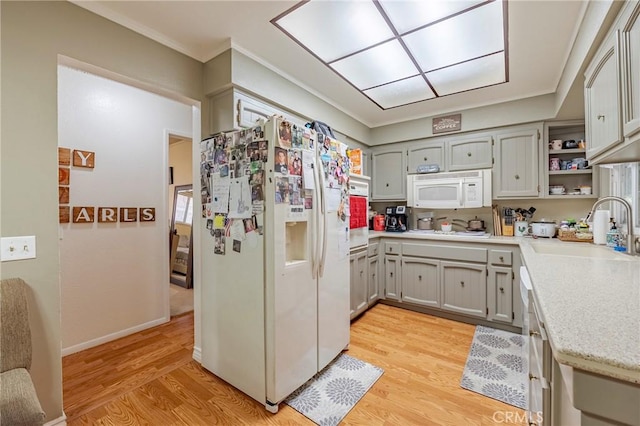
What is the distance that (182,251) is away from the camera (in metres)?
4.83

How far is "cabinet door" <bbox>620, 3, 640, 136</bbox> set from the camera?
47.5 inches

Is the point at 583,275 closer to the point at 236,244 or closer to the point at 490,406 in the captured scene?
the point at 490,406

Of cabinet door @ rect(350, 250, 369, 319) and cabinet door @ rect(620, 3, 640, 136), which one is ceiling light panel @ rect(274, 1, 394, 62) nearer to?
cabinet door @ rect(620, 3, 640, 136)

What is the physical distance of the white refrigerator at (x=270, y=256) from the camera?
1679 millimetres

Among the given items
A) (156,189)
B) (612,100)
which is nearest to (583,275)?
(612,100)

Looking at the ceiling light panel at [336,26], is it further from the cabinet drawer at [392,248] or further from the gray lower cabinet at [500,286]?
the gray lower cabinet at [500,286]

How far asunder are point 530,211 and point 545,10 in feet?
7.22

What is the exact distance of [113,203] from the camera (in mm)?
2693

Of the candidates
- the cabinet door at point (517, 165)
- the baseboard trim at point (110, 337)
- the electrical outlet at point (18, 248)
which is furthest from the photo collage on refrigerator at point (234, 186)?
the cabinet door at point (517, 165)

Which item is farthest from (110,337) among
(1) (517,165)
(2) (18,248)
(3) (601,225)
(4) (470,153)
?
(1) (517,165)

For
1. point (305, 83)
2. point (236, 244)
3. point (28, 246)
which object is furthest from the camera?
point (305, 83)

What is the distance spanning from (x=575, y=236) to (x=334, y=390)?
2.60 meters

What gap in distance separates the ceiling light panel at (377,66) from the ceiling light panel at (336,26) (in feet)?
0.39

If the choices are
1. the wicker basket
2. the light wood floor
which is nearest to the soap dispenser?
the wicker basket
